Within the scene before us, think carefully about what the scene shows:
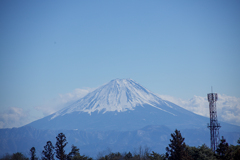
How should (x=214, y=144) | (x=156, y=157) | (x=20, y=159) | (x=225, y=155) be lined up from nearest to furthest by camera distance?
(x=225, y=155)
(x=156, y=157)
(x=214, y=144)
(x=20, y=159)

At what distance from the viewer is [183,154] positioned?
137 feet

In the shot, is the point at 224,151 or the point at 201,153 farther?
the point at 201,153

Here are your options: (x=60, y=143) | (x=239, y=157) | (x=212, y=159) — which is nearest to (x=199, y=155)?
(x=212, y=159)

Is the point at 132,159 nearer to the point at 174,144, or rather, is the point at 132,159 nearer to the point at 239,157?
the point at 174,144

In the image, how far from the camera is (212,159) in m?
41.8

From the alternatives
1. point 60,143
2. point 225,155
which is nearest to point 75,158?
point 60,143

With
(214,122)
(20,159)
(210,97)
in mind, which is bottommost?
(20,159)

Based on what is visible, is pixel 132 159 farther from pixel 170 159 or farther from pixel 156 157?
pixel 170 159

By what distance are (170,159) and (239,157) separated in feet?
35.9

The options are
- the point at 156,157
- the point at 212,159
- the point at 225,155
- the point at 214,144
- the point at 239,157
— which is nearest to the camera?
the point at 239,157

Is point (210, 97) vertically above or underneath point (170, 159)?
above

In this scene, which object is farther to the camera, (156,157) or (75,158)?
(75,158)

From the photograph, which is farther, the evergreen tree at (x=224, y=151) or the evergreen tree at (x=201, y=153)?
the evergreen tree at (x=201, y=153)

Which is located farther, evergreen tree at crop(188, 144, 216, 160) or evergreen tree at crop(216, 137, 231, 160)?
evergreen tree at crop(188, 144, 216, 160)
